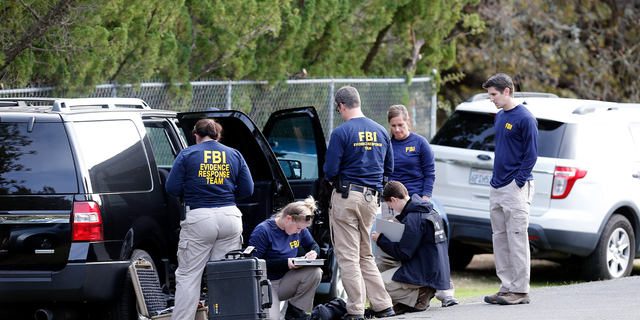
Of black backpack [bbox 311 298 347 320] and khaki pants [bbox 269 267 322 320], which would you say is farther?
black backpack [bbox 311 298 347 320]

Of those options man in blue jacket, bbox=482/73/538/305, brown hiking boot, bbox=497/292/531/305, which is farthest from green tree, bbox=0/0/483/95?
brown hiking boot, bbox=497/292/531/305

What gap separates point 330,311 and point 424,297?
0.86 meters

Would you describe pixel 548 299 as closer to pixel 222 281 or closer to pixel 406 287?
pixel 406 287

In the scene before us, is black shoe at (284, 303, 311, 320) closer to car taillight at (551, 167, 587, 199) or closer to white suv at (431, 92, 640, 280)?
white suv at (431, 92, 640, 280)

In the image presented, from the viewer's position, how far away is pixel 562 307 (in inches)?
249

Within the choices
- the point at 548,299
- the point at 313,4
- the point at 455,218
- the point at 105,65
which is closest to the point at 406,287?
the point at 548,299

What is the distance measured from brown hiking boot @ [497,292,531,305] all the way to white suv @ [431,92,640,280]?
1.37 metres

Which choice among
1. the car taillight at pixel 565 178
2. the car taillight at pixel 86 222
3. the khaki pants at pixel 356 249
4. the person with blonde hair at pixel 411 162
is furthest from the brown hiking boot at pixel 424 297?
the car taillight at pixel 86 222

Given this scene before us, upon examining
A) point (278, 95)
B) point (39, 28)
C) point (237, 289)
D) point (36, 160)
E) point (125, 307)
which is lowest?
point (125, 307)

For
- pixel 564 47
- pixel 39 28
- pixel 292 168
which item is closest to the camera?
pixel 39 28

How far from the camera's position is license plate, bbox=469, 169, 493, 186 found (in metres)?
8.02

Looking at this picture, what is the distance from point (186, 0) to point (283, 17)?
4.72ft

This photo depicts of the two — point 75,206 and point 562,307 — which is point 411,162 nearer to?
point 562,307

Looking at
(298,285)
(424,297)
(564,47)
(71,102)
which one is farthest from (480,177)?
(564,47)
